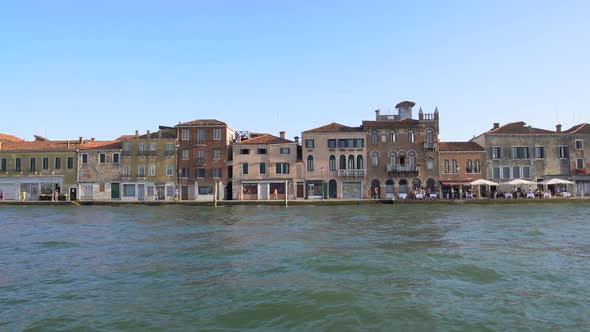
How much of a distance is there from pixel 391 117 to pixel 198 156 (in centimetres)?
1971

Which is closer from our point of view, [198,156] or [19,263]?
[19,263]

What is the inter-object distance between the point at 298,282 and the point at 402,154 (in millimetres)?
34241

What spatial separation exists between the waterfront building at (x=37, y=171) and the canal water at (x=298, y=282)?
29.3 meters

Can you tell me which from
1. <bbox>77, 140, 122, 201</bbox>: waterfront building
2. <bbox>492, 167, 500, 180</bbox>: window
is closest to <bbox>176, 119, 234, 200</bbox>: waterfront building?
<bbox>77, 140, 122, 201</bbox>: waterfront building

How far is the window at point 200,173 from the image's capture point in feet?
141

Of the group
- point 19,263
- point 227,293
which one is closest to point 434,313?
point 227,293

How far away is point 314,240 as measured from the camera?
15180 mm

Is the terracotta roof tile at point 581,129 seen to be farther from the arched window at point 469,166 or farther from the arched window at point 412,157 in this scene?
the arched window at point 412,157

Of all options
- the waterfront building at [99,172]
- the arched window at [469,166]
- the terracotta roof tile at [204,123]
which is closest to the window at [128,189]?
the waterfront building at [99,172]

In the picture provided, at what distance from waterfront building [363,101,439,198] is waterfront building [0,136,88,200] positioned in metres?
30.2

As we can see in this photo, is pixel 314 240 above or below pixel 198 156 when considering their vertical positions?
below

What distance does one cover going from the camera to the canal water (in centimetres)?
696

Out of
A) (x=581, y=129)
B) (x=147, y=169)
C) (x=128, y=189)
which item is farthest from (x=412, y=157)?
(x=128, y=189)

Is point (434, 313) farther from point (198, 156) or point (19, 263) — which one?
point (198, 156)
